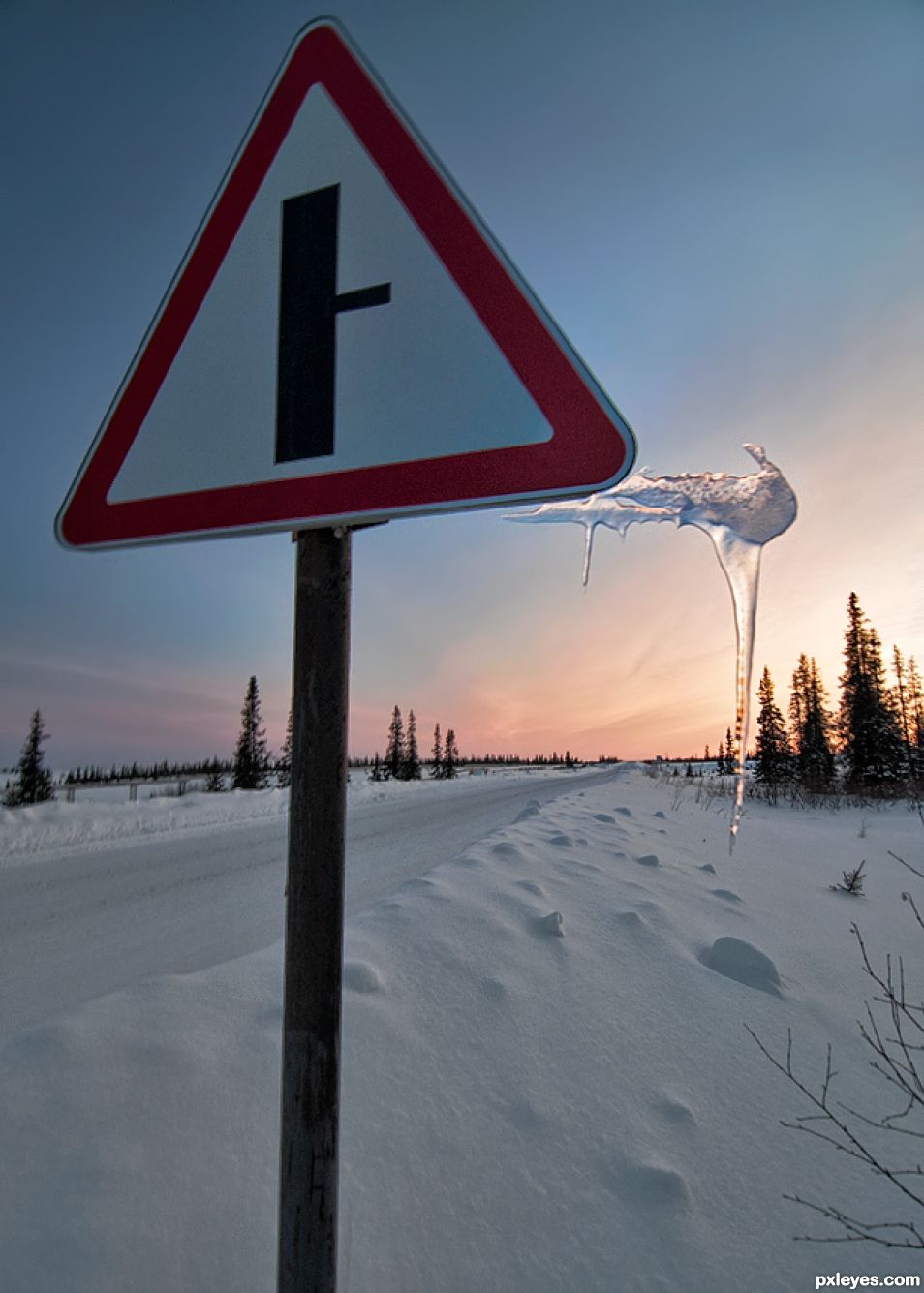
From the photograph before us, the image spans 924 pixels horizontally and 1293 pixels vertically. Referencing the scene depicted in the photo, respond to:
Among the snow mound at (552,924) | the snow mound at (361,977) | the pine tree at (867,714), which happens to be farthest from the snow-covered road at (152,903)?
the pine tree at (867,714)

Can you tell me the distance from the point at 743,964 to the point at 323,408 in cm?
327

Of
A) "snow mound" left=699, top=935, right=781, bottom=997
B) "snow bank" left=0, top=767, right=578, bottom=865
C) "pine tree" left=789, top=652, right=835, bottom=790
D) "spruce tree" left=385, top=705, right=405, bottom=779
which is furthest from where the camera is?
"spruce tree" left=385, top=705, right=405, bottom=779

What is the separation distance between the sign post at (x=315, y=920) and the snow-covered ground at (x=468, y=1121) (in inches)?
25.8

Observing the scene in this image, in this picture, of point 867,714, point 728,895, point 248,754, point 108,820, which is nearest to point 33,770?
point 248,754

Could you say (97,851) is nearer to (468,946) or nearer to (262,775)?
(468,946)

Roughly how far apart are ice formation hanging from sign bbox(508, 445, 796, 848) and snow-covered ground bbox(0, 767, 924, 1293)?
1.18m

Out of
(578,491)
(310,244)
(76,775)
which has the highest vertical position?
(310,244)

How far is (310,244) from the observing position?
Result: 1.04 metres

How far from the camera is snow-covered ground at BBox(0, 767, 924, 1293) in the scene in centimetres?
132

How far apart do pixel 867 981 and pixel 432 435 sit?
4.09 metres

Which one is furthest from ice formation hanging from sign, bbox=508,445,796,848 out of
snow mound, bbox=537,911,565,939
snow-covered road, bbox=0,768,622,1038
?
snow-covered road, bbox=0,768,622,1038

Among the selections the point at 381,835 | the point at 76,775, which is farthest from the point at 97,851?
the point at 76,775

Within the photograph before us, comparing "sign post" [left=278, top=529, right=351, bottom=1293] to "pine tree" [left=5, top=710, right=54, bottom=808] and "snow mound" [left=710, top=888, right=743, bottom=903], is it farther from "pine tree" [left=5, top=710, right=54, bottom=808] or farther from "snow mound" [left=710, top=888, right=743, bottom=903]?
"pine tree" [left=5, top=710, right=54, bottom=808]

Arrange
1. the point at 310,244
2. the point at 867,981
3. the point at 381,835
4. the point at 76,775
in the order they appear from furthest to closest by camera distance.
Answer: the point at 76,775 < the point at 381,835 < the point at 867,981 < the point at 310,244
